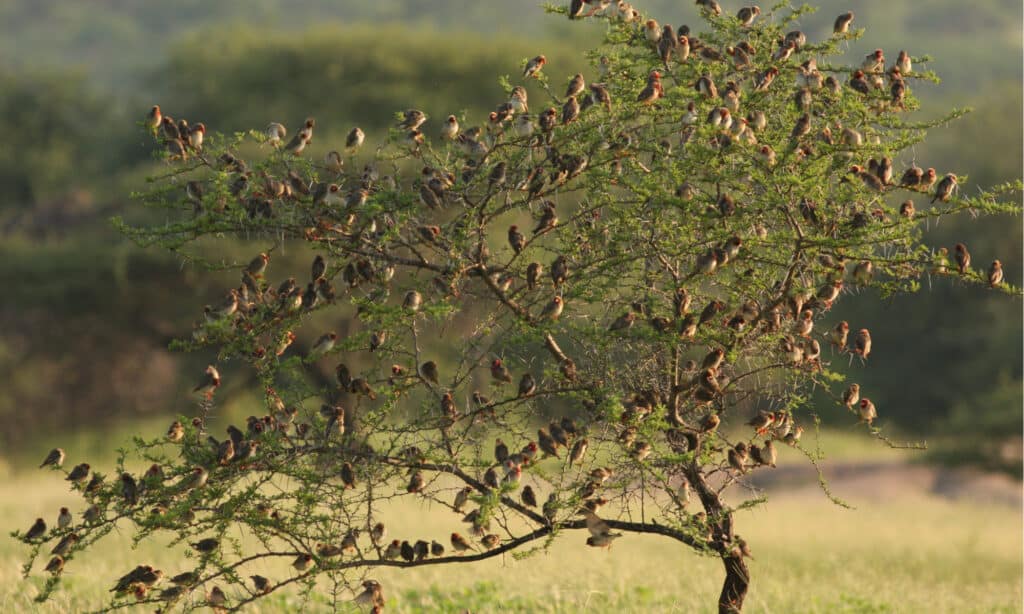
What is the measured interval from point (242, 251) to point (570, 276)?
17.9m

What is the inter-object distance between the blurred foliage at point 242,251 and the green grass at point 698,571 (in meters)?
5.34

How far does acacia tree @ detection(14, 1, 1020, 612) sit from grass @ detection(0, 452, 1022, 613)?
3.53ft

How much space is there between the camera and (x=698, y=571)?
13.9m

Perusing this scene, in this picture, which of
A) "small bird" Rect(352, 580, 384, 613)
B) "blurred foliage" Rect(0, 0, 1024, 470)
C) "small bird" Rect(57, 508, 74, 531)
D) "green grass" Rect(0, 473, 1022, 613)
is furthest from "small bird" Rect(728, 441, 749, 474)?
"blurred foliage" Rect(0, 0, 1024, 470)

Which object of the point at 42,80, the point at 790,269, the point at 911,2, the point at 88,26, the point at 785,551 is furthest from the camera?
the point at 88,26

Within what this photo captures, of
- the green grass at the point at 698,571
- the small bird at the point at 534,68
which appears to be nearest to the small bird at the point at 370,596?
the green grass at the point at 698,571

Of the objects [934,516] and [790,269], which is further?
[934,516]

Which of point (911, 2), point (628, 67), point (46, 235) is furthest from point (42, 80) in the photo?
point (911, 2)

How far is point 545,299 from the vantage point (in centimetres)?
805

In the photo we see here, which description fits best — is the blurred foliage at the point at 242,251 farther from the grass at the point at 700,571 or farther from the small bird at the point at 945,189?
the small bird at the point at 945,189

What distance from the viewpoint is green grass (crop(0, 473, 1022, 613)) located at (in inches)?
440

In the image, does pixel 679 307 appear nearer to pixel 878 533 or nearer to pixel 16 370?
pixel 878 533

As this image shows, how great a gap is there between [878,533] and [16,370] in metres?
25.3

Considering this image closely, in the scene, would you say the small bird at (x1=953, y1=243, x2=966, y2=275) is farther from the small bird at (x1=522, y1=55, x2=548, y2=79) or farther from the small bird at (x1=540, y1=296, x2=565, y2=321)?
the small bird at (x1=522, y1=55, x2=548, y2=79)
